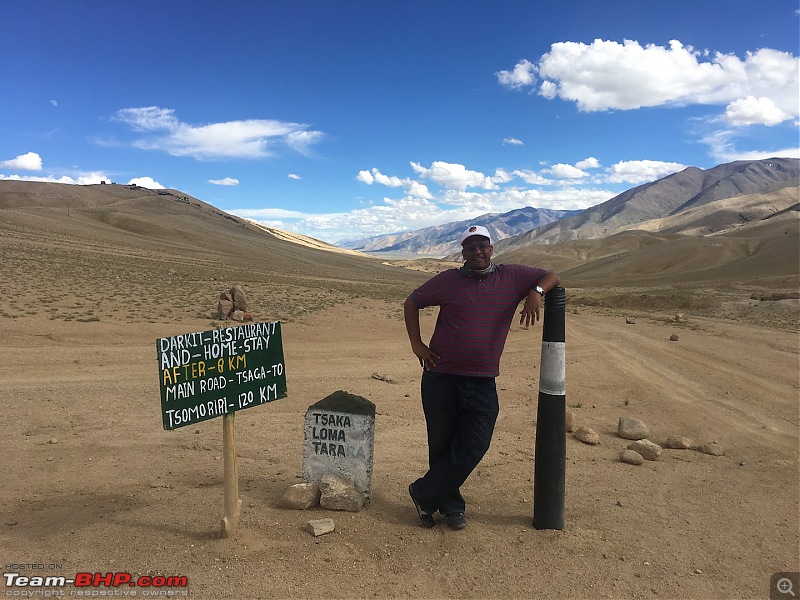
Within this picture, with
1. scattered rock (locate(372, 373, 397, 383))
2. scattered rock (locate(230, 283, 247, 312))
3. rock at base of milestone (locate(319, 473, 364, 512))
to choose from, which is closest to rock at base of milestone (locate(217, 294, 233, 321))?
scattered rock (locate(230, 283, 247, 312))

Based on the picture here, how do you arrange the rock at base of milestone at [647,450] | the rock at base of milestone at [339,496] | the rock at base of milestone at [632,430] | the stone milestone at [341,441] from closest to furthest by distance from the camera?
the rock at base of milestone at [339,496] < the stone milestone at [341,441] < the rock at base of milestone at [647,450] < the rock at base of milestone at [632,430]

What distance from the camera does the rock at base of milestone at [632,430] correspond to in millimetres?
6473

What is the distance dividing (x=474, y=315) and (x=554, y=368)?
74 centimetres

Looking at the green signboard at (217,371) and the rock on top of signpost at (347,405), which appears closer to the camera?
the green signboard at (217,371)

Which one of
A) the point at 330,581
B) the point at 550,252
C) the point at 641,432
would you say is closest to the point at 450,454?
the point at 330,581

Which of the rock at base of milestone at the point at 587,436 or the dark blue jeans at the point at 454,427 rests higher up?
the dark blue jeans at the point at 454,427

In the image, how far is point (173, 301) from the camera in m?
19.6

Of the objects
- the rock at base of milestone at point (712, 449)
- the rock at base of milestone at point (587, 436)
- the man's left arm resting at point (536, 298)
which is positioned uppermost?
the man's left arm resting at point (536, 298)

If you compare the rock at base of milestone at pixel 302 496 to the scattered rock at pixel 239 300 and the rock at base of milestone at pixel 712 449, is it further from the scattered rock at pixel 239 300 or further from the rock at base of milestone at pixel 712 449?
the scattered rock at pixel 239 300

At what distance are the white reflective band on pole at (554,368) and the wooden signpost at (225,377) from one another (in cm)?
190

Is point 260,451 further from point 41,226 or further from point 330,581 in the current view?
point 41,226

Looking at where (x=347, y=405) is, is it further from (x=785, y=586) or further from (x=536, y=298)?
(x=785, y=586)

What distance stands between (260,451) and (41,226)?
6552cm

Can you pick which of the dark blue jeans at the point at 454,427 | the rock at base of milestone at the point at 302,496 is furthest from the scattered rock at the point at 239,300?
the dark blue jeans at the point at 454,427
